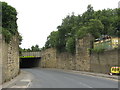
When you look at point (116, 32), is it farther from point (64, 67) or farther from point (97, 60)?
point (64, 67)

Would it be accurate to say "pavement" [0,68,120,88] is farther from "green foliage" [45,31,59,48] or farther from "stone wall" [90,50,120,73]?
"green foliage" [45,31,59,48]

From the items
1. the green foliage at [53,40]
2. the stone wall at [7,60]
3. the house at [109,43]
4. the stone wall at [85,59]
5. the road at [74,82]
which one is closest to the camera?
the road at [74,82]

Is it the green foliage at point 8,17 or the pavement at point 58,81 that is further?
the green foliage at point 8,17

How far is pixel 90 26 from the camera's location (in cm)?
4316

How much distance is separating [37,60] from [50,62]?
17.3m

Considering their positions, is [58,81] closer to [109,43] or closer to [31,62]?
[109,43]

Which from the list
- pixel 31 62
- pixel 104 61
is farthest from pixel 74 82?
pixel 31 62

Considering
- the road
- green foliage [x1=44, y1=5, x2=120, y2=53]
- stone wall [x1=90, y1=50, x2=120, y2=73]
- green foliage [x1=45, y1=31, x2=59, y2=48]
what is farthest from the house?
green foliage [x1=45, y1=31, x2=59, y2=48]

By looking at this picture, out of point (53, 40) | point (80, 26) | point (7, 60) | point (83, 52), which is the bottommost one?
point (7, 60)

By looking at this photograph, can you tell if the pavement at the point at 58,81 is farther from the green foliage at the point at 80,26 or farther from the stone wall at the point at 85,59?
the green foliage at the point at 80,26

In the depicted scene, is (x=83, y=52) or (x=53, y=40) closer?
(x=83, y=52)

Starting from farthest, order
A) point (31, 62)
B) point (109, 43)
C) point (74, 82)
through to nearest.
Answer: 1. point (31, 62)
2. point (109, 43)
3. point (74, 82)

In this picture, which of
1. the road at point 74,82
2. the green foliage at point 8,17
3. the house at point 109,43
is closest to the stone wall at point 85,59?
the house at point 109,43

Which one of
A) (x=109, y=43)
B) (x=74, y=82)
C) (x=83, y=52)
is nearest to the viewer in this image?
(x=74, y=82)
